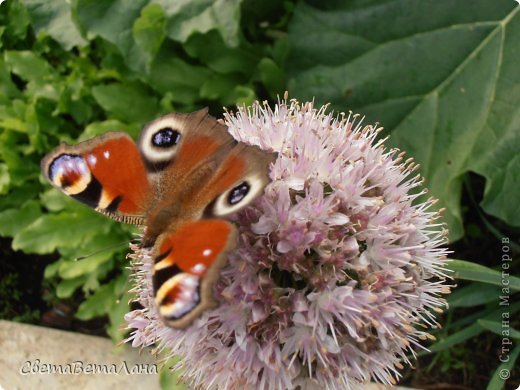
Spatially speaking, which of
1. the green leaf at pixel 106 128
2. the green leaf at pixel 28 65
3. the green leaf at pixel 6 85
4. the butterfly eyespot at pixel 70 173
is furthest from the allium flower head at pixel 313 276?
the green leaf at pixel 6 85

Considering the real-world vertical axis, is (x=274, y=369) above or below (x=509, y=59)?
below

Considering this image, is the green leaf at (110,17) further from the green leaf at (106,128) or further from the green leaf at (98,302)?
the green leaf at (98,302)

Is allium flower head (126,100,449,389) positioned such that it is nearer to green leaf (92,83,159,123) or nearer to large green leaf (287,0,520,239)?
large green leaf (287,0,520,239)

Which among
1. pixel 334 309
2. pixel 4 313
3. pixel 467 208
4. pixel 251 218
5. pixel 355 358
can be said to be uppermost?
pixel 251 218

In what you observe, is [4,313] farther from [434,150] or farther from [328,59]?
[434,150]

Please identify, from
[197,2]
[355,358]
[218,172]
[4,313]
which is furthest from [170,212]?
[4,313]

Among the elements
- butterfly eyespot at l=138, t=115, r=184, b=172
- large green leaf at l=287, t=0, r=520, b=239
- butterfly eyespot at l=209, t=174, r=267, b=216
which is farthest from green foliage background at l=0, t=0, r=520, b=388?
butterfly eyespot at l=209, t=174, r=267, b=216
